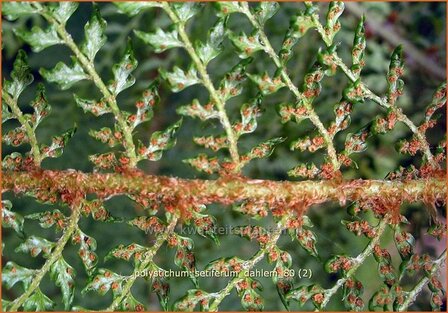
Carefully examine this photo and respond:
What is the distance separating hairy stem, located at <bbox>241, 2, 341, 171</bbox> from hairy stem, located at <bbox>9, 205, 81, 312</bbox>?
414 millimetres

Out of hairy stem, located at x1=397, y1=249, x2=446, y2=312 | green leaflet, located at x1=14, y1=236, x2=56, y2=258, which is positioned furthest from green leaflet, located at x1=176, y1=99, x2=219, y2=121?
hairy stem, located at x1=397, y1=249, x2=446, y2=312

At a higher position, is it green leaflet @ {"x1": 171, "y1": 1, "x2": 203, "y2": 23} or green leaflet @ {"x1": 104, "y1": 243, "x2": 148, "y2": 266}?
green leaflet @ {"x1": 171, "y1": 1, "x2": 203, "y2": 23}

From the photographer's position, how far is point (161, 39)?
3.45 feet

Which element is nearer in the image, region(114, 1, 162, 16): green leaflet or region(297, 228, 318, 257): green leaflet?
region(114, 1, 162, 16): green leaflet

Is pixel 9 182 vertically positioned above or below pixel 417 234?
above

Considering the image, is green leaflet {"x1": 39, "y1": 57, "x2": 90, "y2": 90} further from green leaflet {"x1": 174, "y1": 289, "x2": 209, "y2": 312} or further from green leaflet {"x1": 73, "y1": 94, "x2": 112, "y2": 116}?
green leaflet {"x1": 174, "y1": 289, "x2": 209, "y2": 312}

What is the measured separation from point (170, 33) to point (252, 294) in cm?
45

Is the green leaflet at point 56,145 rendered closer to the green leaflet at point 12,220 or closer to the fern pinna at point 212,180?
the fern pinna at point 212,180

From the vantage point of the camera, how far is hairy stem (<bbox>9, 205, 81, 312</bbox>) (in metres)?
1.09

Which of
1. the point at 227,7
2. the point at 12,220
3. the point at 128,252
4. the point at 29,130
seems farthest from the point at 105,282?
the point at 227,7

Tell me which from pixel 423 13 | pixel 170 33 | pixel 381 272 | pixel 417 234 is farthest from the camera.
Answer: pixel 423 13

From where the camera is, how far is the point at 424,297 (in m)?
1.72

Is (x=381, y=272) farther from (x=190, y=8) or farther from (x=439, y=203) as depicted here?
(x=190, y=8)

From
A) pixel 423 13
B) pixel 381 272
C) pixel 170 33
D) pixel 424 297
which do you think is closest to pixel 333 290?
pixel 381 272
